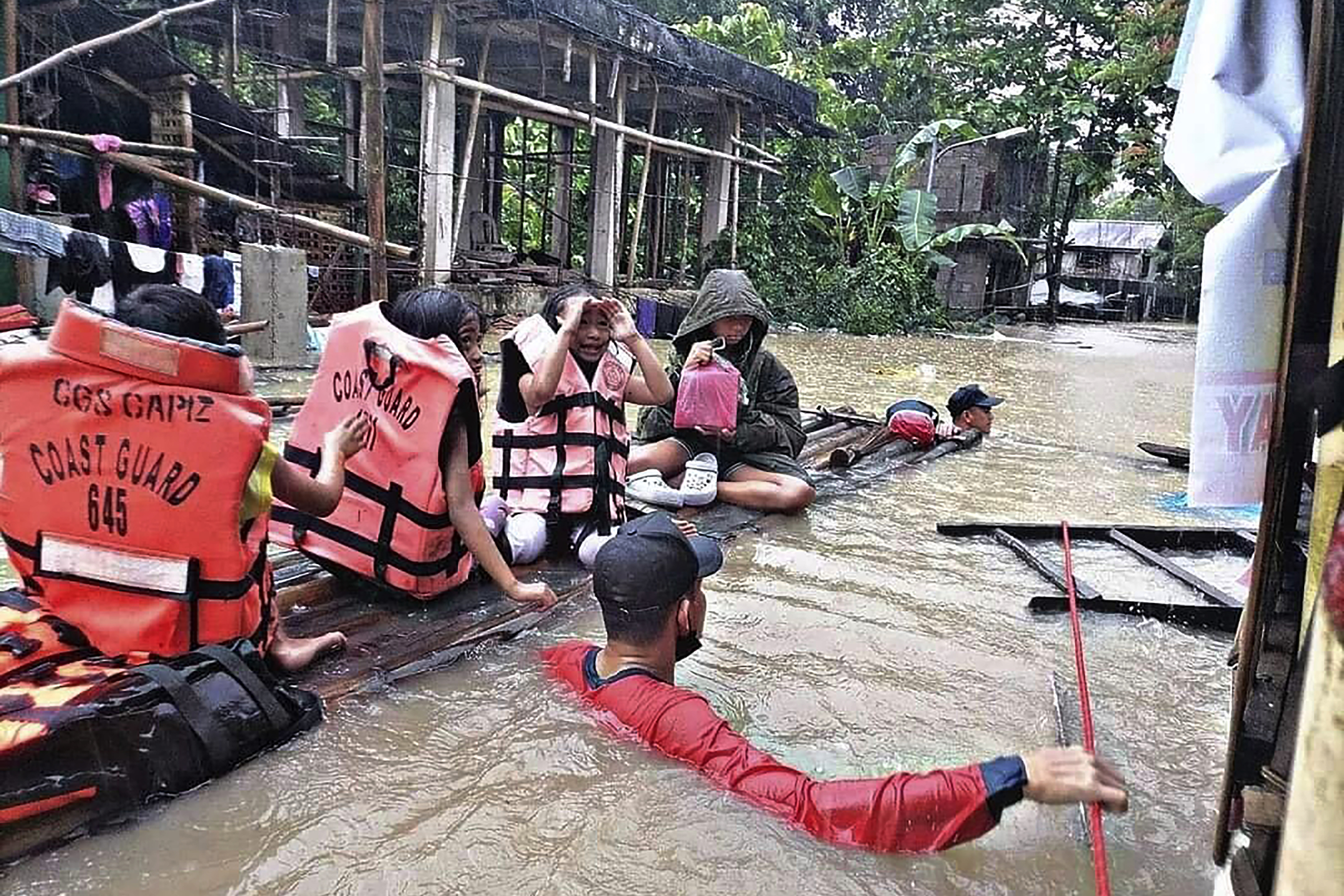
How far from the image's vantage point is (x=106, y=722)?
88.0 inches

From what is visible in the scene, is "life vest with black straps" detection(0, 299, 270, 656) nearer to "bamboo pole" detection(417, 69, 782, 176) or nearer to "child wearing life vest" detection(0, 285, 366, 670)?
"child wearing life vest" detection(0, 285, 366, 670)

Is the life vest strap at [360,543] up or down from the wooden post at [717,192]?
down

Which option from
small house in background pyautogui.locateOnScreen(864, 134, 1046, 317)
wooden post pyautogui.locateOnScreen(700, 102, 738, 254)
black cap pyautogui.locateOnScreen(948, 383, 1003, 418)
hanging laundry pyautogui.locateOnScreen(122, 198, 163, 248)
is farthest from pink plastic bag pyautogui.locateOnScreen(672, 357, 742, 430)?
small house in background pyautogui.locateOnScreen(864, 134, 1046, 317)

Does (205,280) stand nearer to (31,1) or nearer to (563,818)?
(31,1)

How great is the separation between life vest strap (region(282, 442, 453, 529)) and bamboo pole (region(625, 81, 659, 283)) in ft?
40.2

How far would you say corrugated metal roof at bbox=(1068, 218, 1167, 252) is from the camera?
36.5 m

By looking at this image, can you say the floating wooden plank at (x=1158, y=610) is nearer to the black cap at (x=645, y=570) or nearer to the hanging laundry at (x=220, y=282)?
the black cap at (x=645, y=570)

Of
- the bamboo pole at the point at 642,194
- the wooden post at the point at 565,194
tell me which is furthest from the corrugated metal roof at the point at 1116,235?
the wooden post at the point at 565,194

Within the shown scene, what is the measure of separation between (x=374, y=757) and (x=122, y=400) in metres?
1.08

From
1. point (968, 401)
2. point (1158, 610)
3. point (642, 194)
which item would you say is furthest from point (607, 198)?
point (1158, 610)

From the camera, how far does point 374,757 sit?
8.79ft

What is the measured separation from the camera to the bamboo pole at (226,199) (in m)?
8.59

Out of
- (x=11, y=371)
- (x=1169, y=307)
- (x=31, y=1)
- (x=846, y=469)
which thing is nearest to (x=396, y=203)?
(x=31, y=1)

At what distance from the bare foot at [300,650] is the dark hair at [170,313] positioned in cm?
91
